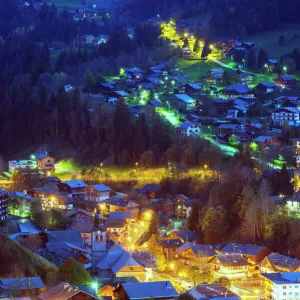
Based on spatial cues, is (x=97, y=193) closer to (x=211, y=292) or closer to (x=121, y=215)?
(x=121, y=215)

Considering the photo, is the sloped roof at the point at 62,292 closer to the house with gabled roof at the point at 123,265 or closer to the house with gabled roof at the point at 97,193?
the house with gabled roof at the point at 123,265

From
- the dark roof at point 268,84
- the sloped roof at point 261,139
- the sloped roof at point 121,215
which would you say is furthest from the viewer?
the dark roof at point 268,84

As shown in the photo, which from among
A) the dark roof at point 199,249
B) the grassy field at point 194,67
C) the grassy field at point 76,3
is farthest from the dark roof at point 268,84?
the grassy field at point 76,3

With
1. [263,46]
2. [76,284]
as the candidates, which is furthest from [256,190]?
[263,46]

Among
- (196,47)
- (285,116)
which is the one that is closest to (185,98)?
(285,116)

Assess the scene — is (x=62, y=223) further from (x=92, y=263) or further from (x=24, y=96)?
(x=24, y=96)
